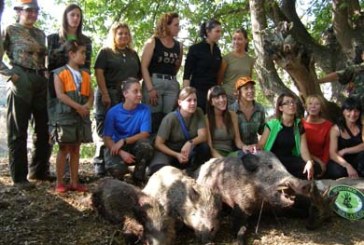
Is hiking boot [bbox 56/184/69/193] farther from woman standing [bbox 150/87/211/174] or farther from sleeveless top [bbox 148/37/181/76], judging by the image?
sleeveless top [bbox 148/37/181/76]

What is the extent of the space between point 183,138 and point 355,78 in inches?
106

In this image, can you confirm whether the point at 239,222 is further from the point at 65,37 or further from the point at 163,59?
the point at 65,37

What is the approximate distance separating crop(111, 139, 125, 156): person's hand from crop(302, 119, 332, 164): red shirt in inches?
92.0

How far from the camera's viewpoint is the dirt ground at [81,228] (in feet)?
13.8

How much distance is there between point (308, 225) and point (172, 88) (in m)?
2.63

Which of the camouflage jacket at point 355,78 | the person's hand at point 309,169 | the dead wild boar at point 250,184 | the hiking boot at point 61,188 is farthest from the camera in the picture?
the camouflage jacket at point 355,78

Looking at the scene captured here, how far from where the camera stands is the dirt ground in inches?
165

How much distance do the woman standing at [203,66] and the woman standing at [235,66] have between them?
0.24 meters

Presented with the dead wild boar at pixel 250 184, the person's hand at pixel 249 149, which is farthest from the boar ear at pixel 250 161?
the person's hand at pixel 249 149

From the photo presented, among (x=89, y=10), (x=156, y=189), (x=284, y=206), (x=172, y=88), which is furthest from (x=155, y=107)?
(x=89, y=10)

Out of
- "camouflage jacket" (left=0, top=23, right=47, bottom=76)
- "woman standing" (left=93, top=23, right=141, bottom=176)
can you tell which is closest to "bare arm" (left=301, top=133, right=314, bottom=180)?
"woman standing" (left=93, top=23, right=141, bottom=176)

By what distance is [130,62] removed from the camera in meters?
6.17

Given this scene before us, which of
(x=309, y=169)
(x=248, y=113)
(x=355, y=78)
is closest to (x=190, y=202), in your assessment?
(x=309, y=169)

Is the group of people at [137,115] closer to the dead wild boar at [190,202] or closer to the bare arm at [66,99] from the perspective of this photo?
the bare arm at [66,99]
